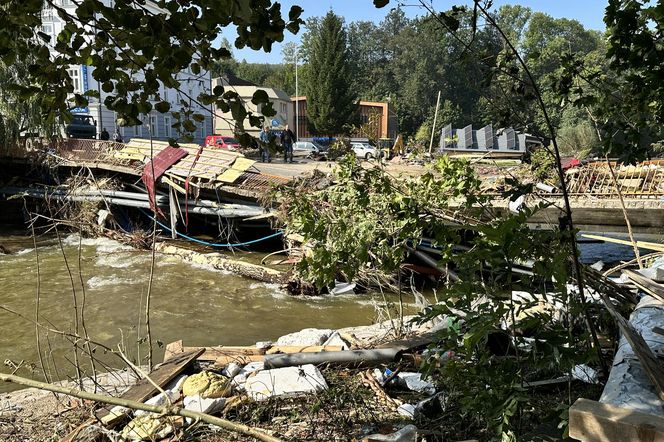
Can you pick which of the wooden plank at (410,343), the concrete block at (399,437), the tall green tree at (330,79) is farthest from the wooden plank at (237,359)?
the tall green tree at (330,79)

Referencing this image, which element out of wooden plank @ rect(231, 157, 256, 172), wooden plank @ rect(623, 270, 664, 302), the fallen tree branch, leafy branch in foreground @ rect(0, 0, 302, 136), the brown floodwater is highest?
leafy branch in foreground @ rect(0, 0, 302, 136)

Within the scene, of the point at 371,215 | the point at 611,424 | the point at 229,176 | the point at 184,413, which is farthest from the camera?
the point at 229,176

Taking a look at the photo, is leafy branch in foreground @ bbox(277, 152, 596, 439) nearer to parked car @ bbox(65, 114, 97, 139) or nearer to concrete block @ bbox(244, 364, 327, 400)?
concrete block @ bbox(244, 364, 327, 400)

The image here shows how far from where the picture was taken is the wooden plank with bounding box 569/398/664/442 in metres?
1.88

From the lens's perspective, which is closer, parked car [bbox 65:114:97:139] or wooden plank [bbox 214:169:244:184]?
wooden plank [bbox 214:169:244:184]

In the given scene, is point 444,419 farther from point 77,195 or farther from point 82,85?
point 82,85

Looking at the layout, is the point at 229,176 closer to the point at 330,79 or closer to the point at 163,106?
the point at 163,106

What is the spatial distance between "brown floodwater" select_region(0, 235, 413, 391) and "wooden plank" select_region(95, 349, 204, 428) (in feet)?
6.83

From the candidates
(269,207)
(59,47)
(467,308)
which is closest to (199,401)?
(467,308)

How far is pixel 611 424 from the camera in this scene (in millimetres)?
1944

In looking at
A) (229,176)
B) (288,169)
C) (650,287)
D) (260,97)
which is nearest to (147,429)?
(260,97)

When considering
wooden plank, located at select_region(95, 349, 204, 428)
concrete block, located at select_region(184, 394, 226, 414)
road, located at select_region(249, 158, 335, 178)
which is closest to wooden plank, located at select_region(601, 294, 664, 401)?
concrete block, located at select_region(184, 394, 226, 414)

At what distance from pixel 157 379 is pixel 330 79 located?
48.1 m

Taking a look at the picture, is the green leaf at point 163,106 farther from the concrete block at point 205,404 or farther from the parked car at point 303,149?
the parked car at point 303,149
